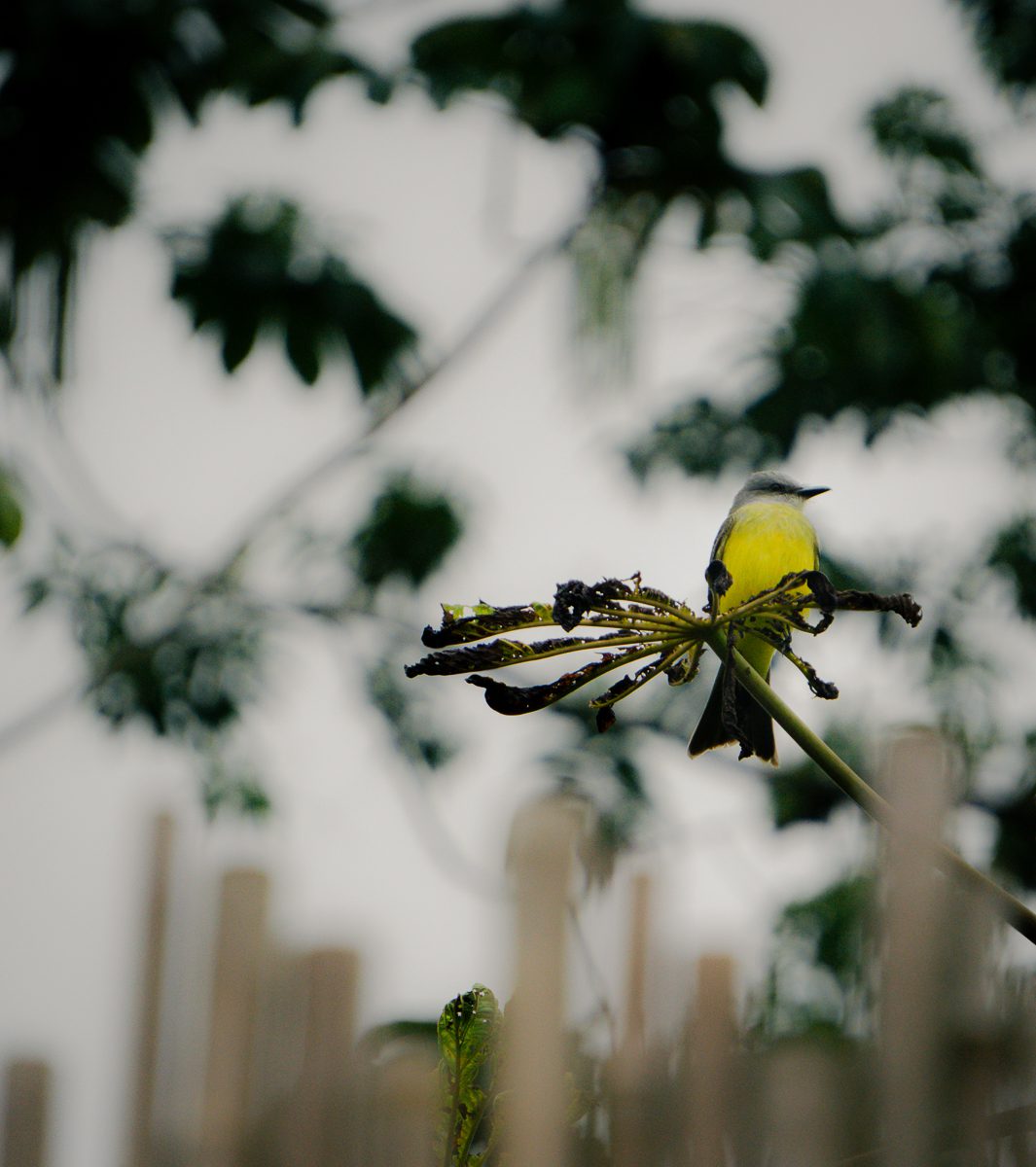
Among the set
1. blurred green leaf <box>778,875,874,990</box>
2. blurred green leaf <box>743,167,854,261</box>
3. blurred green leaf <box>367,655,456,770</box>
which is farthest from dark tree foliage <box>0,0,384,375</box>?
blurred green leaf <box>778,875,874,990</box>

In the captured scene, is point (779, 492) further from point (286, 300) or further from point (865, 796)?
point (286, 300)

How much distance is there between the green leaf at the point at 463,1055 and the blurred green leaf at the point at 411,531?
3691 mm

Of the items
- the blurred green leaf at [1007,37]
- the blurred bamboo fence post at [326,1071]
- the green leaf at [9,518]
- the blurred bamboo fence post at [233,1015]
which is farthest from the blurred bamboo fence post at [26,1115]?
the blurred green leaf at [1007,37]

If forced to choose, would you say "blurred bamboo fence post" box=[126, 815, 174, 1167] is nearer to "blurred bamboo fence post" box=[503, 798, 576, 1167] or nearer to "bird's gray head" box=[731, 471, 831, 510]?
"blurred bamboo fence post" box=[503, 798, 576, 1167]

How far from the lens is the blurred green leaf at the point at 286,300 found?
128 inches

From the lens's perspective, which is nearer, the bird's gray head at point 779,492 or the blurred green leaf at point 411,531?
the bird's gray head at point 779,492

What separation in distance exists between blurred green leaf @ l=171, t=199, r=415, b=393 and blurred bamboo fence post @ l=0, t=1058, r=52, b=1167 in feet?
5.32

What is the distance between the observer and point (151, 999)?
2002mm

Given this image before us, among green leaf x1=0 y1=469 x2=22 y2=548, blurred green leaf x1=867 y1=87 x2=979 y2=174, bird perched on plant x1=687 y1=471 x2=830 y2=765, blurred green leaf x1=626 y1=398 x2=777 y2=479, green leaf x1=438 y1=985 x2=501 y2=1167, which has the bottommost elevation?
green leaf x1=438 y1=985 x2=501 y2=1167

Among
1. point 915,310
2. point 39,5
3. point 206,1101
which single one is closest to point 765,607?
point 206,1101

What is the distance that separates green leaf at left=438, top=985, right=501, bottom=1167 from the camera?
440mm

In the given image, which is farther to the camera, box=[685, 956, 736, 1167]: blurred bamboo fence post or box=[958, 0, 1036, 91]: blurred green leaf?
box=[958, 0, 1036, 91]: blurred green leaf

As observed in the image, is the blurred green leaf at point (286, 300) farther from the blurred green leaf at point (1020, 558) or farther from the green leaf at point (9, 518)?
the blurred green leaf at point (1020, 558)

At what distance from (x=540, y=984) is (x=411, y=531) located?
8.81 ft
